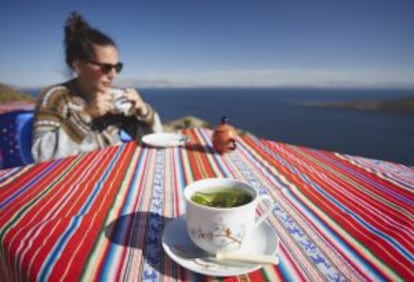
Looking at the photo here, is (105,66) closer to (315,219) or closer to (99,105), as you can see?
(99,105)

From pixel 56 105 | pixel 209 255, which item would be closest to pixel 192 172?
pixel 209 255

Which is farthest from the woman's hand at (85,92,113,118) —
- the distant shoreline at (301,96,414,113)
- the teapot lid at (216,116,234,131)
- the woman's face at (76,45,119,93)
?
the distant shoreline at (301,96,414,113)

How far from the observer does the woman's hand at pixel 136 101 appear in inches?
77.2

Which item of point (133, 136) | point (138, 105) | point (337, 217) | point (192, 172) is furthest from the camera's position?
point (133, 136)

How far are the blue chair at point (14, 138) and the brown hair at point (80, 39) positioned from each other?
612 mm

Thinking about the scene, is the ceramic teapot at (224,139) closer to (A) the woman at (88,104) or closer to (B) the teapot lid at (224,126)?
(B) the teapot lid at (224,126)

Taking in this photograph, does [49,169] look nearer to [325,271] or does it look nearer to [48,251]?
[48,251]

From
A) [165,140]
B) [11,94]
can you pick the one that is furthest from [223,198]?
[11,94]

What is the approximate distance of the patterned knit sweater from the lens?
1.62 m

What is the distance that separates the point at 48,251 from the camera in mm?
571

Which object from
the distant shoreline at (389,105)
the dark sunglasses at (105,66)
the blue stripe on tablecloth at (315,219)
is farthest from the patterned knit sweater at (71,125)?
the distant shoreline at (389,105)

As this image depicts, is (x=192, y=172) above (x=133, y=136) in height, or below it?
above

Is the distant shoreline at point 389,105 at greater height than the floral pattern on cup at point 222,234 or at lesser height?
lesser

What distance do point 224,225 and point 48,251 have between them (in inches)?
15.2
